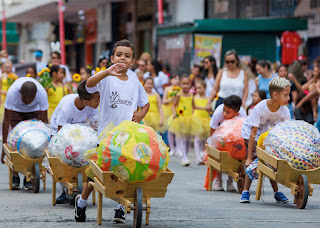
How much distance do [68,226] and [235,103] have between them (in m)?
3.93

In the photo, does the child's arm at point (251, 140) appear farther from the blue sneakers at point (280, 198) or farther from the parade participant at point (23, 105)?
the parade participant at point (23, 105)

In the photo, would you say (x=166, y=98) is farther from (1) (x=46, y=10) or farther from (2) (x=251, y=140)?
(1) (x=46, y=10)

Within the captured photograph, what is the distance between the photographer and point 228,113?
1095 cm

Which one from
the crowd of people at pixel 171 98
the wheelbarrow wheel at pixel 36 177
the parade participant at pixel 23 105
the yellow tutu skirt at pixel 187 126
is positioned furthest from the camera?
the yellow tutu skirt at pixel 187 126

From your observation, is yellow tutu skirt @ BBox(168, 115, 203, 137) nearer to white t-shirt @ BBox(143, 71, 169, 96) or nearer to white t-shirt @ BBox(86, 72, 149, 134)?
white t-shirt @ BBox(143, 71, 169, 96)

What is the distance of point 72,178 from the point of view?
905 cm

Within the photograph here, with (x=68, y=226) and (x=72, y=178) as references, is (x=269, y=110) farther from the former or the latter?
(x=68, y=226)

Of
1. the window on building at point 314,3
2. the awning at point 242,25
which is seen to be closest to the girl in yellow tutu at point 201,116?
the awning at point 242,25

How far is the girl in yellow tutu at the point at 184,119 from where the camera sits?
15875 millimetres

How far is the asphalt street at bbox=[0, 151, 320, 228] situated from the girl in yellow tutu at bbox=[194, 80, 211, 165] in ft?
15.7

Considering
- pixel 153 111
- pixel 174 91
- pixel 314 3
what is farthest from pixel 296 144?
pixel 314 3

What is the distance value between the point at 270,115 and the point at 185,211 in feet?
5.79

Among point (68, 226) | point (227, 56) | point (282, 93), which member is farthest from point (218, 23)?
point (68, 226)

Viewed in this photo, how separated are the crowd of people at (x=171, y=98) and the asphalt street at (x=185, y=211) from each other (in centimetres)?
32
